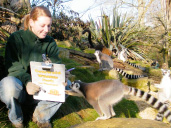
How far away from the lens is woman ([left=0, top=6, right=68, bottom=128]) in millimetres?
1989

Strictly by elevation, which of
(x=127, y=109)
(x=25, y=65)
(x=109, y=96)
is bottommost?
(x=127, y=109)

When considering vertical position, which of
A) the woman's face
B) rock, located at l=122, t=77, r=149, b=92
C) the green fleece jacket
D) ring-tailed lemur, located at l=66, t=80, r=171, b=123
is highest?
the woman's face

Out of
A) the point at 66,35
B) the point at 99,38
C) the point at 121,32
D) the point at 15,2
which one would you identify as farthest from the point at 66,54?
the point at 121,32

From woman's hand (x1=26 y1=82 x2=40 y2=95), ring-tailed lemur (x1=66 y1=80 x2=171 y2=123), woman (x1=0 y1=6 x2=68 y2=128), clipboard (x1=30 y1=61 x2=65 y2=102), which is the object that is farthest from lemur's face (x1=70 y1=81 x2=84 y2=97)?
woman's hand (x1=26 y1=82 x2=40 y2=95)

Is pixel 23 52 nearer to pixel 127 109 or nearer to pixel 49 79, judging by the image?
pixel 49 79

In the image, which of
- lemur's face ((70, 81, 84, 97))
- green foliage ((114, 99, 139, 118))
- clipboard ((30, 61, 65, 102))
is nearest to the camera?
clipboard ((30, 61, 65, 102))

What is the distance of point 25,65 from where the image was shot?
225 cm

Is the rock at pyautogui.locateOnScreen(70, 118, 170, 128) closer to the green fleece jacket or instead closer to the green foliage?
the green fleece jacket

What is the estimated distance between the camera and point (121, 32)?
34.2 feet

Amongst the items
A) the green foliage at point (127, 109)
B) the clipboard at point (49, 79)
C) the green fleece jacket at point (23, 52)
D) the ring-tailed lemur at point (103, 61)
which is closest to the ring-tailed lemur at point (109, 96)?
the clipboard at point (49, 79)

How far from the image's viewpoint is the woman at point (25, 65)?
1.99m

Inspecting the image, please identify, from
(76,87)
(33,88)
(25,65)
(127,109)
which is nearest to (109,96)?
(76,87)

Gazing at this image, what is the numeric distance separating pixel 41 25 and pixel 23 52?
0.44 m

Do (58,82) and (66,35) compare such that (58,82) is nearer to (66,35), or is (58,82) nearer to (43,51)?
(43,51)
